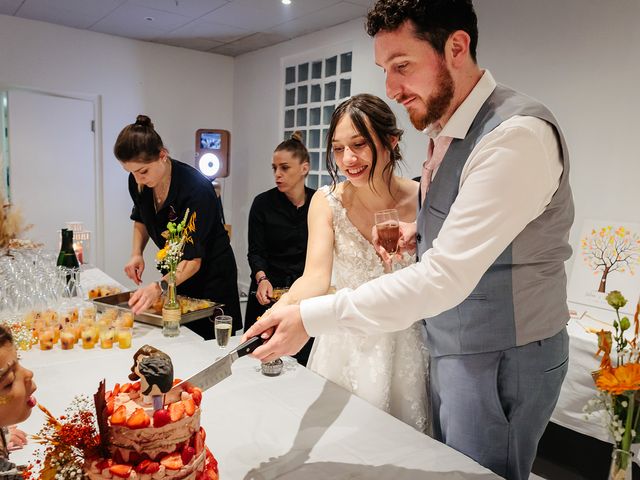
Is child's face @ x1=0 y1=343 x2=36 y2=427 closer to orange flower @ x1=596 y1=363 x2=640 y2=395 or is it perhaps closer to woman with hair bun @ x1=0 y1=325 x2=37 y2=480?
woman with hair bun @ x1=0 y1=325 x2=37 y2=480

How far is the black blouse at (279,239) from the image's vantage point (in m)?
3.40

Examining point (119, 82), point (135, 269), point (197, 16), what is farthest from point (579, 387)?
point (119, 82)

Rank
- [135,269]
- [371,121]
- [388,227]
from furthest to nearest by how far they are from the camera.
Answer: [135,269]
[371,121]
[388,227]

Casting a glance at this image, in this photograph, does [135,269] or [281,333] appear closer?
[281,333]

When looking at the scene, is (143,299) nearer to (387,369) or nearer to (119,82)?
(387,369)

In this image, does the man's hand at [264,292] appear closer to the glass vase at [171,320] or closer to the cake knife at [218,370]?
the glass vase at [171,320]

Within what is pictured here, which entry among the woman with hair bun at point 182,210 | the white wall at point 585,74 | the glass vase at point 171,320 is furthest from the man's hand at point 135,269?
the white wall at point 585,74

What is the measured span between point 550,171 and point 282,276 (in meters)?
2.45

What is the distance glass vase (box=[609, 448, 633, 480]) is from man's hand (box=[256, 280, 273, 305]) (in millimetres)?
2289

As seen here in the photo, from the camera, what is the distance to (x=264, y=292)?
319 cm

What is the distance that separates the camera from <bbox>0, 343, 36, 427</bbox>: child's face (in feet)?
2.89

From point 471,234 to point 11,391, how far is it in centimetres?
90

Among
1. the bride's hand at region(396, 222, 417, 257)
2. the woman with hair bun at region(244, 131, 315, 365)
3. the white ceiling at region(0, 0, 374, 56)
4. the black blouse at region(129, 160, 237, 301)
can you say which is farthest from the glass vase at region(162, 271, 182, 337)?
the white ceiling at region(0, 0, 374, 56)

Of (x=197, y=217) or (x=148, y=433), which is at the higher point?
(x=197, y=217)
